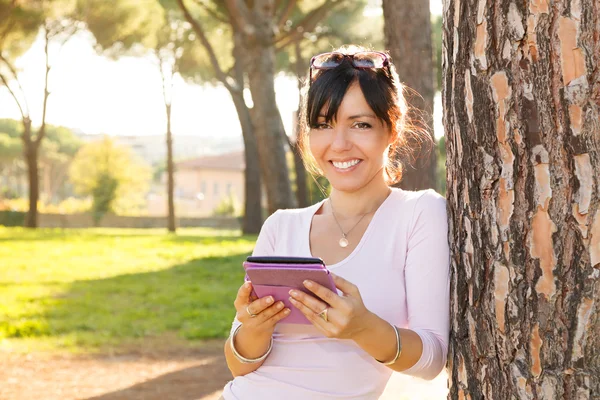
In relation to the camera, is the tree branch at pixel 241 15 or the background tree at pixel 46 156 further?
the background tree at pixel 46 156

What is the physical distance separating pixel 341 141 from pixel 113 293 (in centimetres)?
772

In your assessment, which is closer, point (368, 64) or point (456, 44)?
point (456, 44)

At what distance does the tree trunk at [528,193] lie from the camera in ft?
5.68

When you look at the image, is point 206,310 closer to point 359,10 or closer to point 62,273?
point 62,273

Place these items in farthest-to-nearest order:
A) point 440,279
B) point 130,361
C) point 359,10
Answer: point 359,10 < point 130,361 < point 440,279

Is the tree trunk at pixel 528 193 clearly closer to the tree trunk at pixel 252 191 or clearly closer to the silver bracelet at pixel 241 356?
the silver bracelet at pixel 241 356

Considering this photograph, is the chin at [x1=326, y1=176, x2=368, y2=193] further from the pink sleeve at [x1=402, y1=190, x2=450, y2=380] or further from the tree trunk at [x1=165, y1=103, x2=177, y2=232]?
the tree trunk at [x1=165, y1=103, x2=177, y2=232]

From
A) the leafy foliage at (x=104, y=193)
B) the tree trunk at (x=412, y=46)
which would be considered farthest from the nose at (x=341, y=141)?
the leafy foliage at (x=104, y=193)

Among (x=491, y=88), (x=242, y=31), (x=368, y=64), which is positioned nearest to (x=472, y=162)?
(x=491, y=88)

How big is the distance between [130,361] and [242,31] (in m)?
5.09

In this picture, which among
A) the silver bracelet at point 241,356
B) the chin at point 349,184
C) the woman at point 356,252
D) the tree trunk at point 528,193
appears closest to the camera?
the tree trunk at point 528,193

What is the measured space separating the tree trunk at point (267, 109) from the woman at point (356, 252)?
762 centimetres

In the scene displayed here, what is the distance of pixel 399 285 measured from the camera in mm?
2293

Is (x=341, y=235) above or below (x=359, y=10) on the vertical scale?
below
